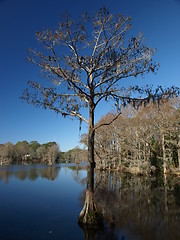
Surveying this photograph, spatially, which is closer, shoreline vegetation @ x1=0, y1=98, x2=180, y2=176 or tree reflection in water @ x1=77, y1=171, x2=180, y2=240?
tree reflection in water @ x1=77, y1=171, x2=180, y2=240

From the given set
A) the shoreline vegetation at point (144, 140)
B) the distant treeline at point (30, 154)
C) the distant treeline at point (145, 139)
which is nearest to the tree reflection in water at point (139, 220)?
the shoreline vegetation at point (144, 140)

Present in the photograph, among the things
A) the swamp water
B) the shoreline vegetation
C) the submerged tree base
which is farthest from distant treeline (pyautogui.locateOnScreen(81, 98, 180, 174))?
→ the submerged tree base

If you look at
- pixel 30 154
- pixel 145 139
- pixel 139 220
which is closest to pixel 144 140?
pixel 145 139

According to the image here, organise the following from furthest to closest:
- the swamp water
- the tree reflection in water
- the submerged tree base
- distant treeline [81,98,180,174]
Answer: distant treeline [81,98,180,174] < the submerged tree base < the swamp water < the tree reflection in water

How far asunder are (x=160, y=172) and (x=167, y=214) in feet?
76.4

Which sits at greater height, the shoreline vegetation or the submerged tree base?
the shoreline vegetation

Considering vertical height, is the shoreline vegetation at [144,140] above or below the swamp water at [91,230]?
above

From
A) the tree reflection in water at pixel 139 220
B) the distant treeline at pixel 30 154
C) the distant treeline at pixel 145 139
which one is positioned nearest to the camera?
the tree reflection in water at pixel 139 220

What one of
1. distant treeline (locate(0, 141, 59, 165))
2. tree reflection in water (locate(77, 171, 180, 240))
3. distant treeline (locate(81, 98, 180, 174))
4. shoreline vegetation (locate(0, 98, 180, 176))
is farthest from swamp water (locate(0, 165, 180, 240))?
distant treeline (locate(0, 141, 59, 165))

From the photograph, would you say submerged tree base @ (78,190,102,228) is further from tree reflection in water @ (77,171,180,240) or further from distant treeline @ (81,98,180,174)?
distant treeline @ (81,98,180,174)

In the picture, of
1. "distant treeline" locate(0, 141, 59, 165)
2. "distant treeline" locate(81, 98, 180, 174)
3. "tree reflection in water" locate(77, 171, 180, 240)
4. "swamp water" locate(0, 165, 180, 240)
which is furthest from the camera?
"distant treeline" locate(0, 141, 59, 165)

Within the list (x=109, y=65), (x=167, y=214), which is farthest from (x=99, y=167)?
(x=109, y=65)

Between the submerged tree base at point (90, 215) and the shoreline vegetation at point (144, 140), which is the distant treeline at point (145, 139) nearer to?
the shoreline vegetation at point (144, 140)

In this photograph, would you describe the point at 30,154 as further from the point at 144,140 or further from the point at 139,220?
the point at 139,220
